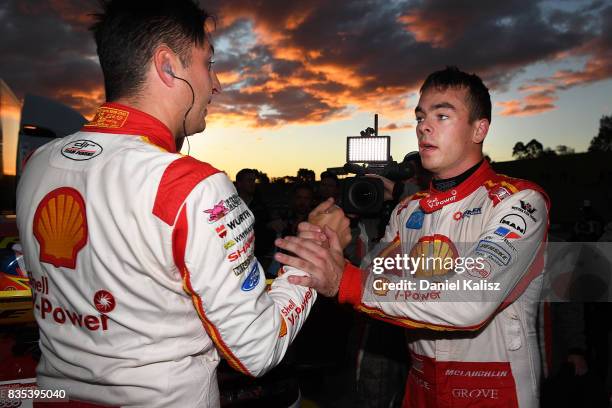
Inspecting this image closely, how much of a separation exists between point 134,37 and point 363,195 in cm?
122

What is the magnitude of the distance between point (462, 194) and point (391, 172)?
0.41m

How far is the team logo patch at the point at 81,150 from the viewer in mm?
1247

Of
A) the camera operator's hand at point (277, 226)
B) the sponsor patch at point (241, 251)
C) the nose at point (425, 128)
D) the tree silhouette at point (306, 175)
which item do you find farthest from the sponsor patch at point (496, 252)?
the camera operator's hand at point (277, 226)

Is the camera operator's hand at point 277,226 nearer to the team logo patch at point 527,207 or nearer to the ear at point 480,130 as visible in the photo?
the ear at point 480,130

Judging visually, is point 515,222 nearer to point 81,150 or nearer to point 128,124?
point 128,124

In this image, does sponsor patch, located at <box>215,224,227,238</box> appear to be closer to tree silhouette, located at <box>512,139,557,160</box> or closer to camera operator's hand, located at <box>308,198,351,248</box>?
camera operator's hand, located at <box>308,198,351,248</box>

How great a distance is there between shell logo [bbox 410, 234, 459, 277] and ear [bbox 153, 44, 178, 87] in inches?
56.2

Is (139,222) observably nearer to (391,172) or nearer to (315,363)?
(391,172)

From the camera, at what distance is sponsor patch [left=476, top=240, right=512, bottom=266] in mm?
1640

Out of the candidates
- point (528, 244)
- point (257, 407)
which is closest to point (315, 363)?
point (257, 407)

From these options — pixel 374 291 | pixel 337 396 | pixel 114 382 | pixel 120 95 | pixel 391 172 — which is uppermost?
pixel 120 95

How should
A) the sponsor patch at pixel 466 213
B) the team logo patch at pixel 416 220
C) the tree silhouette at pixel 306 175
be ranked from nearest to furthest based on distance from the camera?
the sponsor patch at pixel 466 213, the team logo patch at pixel 416 220, the tree silhouette at pixel 306 175

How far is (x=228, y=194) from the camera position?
49.7 inches

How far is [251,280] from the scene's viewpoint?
128cm
